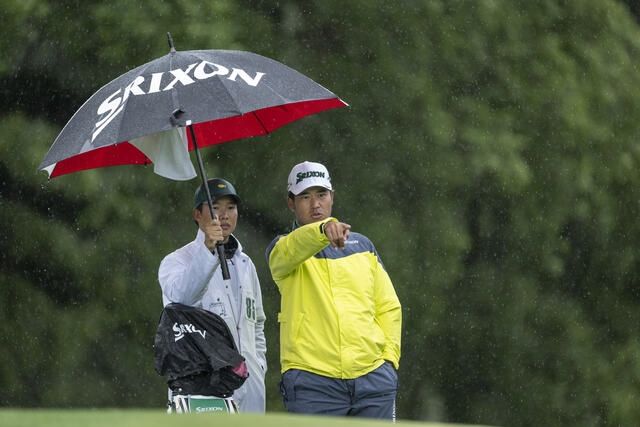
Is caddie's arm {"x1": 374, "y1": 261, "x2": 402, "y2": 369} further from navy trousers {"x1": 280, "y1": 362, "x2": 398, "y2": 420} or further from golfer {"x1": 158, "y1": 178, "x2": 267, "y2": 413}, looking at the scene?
golfer {"x1": 158, "y1": 178, "x2": 267, "y2": 413}

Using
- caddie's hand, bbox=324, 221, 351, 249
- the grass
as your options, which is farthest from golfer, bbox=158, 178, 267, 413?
the grass

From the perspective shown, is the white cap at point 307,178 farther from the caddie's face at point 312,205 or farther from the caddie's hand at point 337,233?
the caddie's hand at point 337,233

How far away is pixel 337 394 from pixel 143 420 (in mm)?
3431

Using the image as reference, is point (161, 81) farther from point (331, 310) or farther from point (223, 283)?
point (331, 310)

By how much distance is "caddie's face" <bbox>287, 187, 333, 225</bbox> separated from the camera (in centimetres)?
580

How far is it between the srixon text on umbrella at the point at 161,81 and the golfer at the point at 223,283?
421 millimetres

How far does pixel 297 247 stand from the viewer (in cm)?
553

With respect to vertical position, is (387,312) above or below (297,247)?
below

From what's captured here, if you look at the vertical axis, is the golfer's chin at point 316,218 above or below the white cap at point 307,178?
below

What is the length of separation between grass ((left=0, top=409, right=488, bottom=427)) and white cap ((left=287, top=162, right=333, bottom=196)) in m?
3.42

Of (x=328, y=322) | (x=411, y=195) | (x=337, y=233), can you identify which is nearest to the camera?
(x=337, y=233)

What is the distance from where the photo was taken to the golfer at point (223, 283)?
5.37m

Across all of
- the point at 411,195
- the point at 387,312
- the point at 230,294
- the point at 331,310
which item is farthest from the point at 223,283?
the point at 411,195

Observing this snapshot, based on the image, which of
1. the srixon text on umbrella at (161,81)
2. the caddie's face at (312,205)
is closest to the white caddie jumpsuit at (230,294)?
the caddie's face at (312,205)
